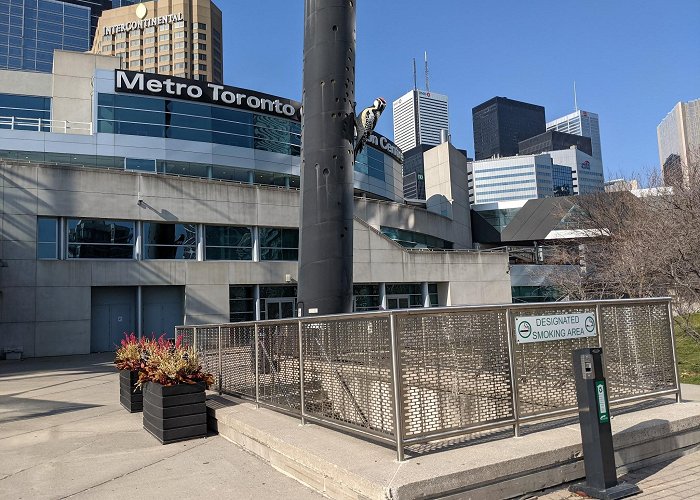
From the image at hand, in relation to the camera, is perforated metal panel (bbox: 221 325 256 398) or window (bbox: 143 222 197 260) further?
window (bbox: 143 222 197 260)

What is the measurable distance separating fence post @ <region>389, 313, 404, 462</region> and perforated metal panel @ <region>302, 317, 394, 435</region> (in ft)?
0.35

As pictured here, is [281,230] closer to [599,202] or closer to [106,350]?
[106,350]

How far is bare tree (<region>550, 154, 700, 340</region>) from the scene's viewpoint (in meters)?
18.8

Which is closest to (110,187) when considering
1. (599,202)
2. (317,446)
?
(317,446)

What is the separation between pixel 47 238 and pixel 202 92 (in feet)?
46.6

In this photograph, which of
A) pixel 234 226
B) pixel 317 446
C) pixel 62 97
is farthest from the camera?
pixel 62 97

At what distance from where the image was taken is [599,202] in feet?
128

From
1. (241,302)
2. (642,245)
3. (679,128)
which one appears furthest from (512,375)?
(679,128)

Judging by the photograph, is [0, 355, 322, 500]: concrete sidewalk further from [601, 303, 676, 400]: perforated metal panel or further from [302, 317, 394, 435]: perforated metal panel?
[601, 303, 676, 400]: perforated metal panel

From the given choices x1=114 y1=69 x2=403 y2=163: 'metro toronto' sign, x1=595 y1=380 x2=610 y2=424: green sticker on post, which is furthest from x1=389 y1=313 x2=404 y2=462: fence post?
x1=114 y1=69 x2=403 y2=163: 'metro toronto' sign

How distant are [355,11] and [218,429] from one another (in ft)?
32.2

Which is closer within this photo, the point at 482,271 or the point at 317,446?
the point at 317,446

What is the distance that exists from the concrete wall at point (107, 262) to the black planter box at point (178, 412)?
19.7 metres

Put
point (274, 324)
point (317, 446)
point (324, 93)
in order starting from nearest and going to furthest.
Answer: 1. point (317, 446)
2. point (274, 324)
3. point (324, 93)
